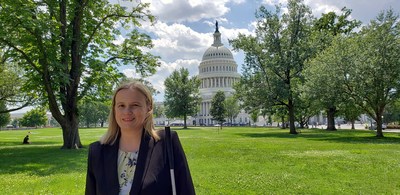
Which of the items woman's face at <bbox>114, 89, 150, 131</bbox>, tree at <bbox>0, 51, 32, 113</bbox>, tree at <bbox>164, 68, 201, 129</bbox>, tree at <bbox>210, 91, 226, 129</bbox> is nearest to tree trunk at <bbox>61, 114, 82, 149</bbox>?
tree at <bbox>0, 51, 32, 113</bbox>

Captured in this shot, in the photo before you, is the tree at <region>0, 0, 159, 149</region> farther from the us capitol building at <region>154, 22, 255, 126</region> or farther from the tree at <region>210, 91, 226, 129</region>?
the us capitol building at <region>154, 22, 255, 126</region>

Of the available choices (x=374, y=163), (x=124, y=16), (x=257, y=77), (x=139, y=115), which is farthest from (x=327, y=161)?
(x=257, y=77)

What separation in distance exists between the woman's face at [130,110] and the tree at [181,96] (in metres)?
73.4


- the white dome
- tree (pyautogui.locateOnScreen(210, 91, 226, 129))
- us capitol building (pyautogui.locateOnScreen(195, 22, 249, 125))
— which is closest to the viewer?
tree (pyautogui.locateOnScreen(210, 91, 226, 129))

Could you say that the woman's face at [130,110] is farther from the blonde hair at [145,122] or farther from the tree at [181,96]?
the tree at [181,96]

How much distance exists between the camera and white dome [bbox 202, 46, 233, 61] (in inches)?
6063

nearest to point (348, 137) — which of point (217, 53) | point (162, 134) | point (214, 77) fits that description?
point (162, 134)

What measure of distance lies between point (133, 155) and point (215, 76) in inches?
5701

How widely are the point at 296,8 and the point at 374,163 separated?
3107 cm

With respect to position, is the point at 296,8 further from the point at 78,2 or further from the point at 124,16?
the point at 78,2

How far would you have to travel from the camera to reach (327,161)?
13375mm

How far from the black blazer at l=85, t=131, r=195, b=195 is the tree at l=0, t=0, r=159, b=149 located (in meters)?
16.2

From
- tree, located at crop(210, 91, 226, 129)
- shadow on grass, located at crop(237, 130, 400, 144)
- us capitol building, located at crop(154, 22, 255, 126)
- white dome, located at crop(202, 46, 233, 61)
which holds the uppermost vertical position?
white dome, located at crop(202, 46, 233, 61)

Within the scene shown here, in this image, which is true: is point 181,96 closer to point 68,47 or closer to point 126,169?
point 68,47
